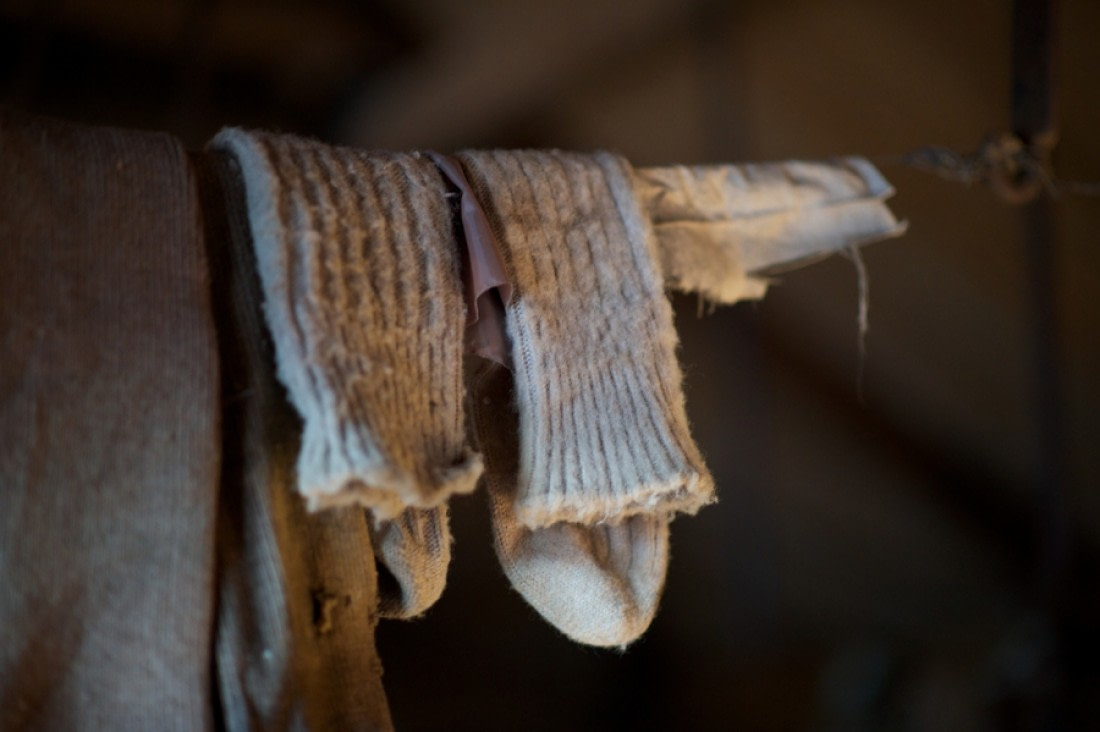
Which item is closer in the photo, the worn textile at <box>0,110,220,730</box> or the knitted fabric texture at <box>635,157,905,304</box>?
the worn textile at <box>0,110,220,730</box>

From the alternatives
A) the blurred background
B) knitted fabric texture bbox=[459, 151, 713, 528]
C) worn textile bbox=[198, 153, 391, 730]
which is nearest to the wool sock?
knitted fabric texture bbox=[459, 151, 713, 528]

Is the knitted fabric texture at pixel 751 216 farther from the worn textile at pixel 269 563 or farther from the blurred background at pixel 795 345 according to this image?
the blurred background at pixel 795 345

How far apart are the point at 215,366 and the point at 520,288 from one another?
0.19 meters

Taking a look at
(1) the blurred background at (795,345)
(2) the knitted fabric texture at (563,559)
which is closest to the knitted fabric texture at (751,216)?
(2) the knitted fabric texture at (563,559)

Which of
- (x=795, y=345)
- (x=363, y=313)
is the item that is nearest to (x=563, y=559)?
(x=363, y=313)

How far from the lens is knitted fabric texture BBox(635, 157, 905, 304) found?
2.34ft

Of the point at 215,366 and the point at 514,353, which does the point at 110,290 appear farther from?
the point at 514,353

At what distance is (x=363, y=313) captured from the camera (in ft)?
1.71

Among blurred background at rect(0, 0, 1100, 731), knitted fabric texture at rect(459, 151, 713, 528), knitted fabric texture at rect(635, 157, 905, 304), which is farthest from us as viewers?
blurred background at rect(0, 0, 1100, 731)

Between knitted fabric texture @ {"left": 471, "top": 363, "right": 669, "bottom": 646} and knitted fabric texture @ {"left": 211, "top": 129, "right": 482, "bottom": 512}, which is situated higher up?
knitted fabric texture @ {"left": 211, "top": 129, "right": 482, "bottom": 512}

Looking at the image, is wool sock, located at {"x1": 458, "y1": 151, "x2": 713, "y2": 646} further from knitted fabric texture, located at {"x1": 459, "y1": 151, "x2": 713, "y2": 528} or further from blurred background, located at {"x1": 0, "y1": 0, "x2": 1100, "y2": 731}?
blurred background, located at {"x1": 0, "y1": 0, "x2": 1100, "y2": 731}

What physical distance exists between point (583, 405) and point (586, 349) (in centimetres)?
4

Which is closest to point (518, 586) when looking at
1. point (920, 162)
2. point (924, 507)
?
point (920, 162)

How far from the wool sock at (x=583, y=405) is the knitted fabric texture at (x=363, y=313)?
0.16 ft
